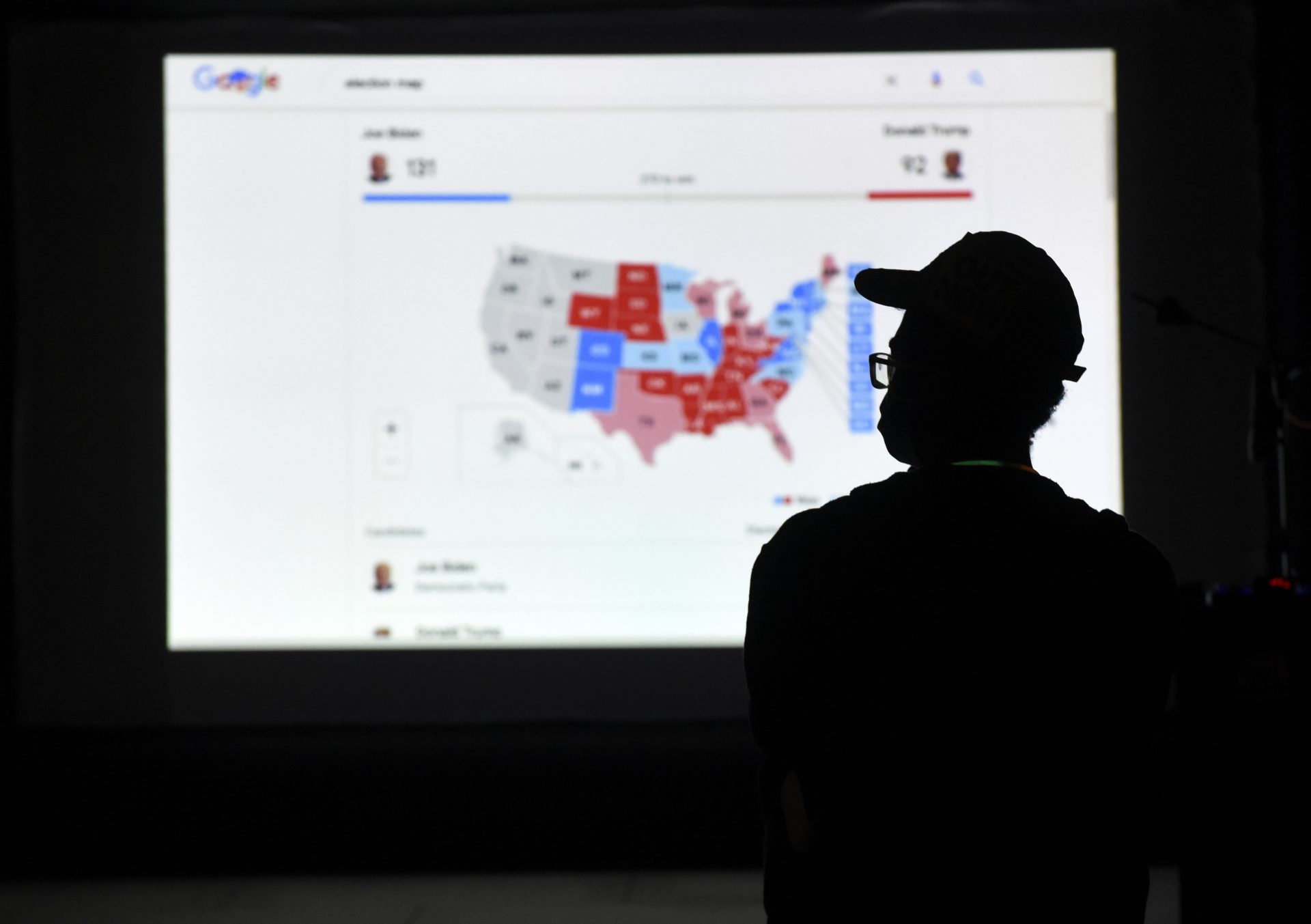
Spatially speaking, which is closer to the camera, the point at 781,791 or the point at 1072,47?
the point at 781,791

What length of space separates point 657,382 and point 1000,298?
1798 mm

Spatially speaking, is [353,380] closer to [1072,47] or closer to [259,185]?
[259,185]

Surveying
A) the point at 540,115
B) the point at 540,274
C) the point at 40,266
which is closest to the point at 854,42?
the point at 540,115

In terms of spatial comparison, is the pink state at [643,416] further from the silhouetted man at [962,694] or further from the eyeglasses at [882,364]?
the silhouetted man at [962,694]

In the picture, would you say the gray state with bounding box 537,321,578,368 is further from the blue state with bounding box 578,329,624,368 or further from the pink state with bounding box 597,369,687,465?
the pink state with bounding box 597,369,687,465

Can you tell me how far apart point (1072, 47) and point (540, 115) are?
1283 mm

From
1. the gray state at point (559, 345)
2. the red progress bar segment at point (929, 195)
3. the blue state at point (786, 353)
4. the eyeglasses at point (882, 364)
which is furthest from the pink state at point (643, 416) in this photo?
the eyeglasses at point (882, 364)

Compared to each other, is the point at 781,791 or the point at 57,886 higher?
the point at 781,791

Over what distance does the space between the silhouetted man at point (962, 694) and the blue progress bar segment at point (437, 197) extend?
76.8 inches

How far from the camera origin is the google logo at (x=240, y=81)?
2.69m

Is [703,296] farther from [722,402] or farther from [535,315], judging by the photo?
[535,315]

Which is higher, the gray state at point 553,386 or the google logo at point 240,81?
the google logo at point 240,81

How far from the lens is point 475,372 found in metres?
2.70

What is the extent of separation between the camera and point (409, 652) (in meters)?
2.74
